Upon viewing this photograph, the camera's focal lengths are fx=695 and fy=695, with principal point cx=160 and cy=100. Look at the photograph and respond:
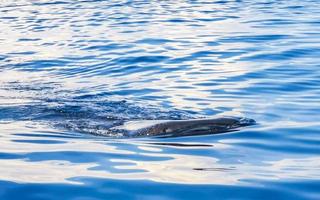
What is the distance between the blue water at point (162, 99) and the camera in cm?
532

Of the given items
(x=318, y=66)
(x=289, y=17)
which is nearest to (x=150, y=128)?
(x=318, y=66)

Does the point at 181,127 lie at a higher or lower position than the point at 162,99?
higher

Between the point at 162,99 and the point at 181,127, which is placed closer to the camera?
the point at 181,127

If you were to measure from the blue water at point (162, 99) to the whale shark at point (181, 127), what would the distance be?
0.20m

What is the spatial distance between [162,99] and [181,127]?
2.62 meters

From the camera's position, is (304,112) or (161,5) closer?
(304,112)

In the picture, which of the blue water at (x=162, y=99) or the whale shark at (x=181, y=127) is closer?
the blue water at (x=162, y=99)

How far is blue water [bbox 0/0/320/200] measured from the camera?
17.5 ft

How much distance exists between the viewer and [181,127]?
764cm

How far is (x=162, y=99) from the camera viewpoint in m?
10.2

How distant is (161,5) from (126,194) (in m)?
19.7

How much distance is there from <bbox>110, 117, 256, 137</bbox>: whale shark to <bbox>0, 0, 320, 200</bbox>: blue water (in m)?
0.20

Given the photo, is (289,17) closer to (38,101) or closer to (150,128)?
(38,101)

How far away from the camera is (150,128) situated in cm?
777
